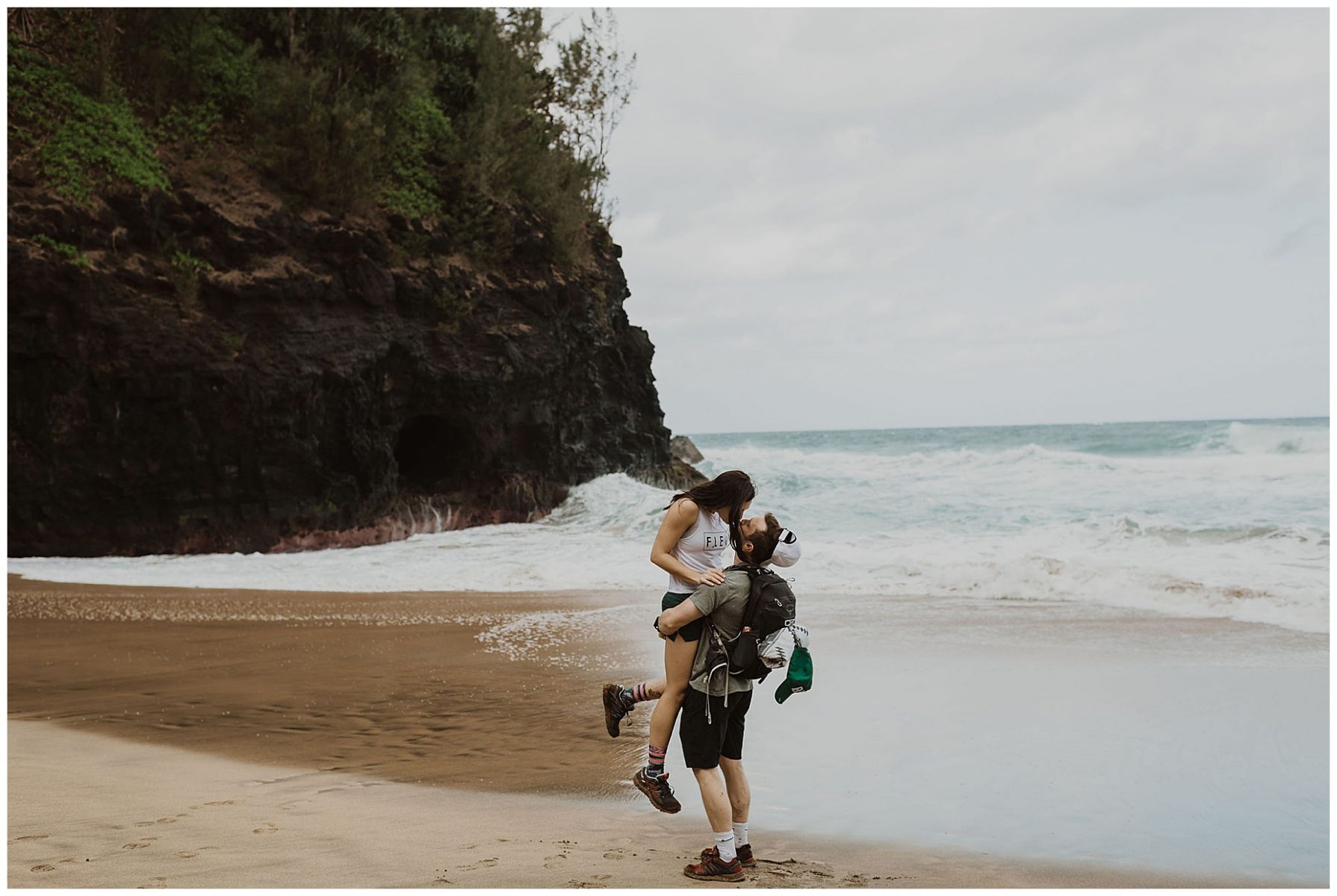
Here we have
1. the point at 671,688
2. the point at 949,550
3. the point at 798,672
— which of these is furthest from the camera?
the point at 949,550

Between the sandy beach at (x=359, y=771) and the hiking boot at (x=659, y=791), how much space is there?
0.18 metres

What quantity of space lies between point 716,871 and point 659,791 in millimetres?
416

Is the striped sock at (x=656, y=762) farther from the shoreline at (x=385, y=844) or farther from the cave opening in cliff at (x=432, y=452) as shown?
the cave opening in cliff at (x=432, y=452)

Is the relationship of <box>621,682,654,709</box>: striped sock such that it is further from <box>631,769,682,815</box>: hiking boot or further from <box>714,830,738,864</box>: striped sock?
<box>714,830,738,864</box>: striped sock

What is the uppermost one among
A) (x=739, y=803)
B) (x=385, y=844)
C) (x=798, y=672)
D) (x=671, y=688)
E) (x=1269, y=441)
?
(x=1269, y=441)

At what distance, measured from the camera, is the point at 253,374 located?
15.3 meters

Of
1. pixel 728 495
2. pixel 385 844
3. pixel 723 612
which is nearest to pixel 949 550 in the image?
pixel 728 495

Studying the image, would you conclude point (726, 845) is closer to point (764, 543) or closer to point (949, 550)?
point (764, 543)

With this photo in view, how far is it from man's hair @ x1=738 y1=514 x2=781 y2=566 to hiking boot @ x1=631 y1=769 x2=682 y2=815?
96 centimetres

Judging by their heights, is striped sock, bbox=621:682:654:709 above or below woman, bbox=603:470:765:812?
below

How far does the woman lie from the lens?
3865 mm

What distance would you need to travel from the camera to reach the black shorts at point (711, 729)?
370 cm

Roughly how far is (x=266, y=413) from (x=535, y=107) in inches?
407

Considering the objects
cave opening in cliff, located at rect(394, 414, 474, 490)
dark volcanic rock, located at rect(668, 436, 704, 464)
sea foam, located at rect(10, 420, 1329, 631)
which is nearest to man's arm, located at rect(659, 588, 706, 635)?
sea foam, located at rect(10, 420, 1329, 631)
